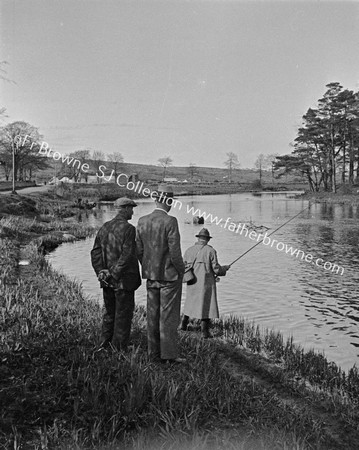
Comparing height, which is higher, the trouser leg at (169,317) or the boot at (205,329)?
the trouser leg at (169,317)

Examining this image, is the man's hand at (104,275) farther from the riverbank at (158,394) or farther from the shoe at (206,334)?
the shoe at (206,334)

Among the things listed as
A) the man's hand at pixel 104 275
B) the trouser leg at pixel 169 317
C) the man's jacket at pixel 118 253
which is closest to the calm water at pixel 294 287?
the trouser leg at pixel 169 317

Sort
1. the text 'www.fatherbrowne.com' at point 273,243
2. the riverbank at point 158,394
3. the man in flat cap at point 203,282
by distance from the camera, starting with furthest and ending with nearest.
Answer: the text 'www.fatherbrowne.com' at point 273,243, the man in flat cap at point 203,282, the riverbank at point 158,394

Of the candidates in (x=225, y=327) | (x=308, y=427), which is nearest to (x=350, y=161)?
(x=225, y=327)

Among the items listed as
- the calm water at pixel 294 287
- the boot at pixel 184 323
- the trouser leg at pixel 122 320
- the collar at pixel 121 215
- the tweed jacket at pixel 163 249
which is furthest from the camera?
the calm water at pixel 294 287

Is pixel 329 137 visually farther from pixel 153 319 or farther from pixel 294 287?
pixel 153 319

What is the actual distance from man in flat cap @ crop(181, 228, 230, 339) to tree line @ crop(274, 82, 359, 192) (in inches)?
1924

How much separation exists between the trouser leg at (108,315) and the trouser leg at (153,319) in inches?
24.2

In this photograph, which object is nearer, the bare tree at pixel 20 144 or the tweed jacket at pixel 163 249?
the tweed jacket at pixel 163 249

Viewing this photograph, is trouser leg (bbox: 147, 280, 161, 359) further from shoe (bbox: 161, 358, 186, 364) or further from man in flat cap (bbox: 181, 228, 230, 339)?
man in flat cap (bbox: 181, 228, 230, 339)

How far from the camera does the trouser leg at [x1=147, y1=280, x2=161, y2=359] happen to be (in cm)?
609

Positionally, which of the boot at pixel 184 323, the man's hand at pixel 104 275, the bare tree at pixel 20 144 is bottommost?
the boot at pixel 184 323

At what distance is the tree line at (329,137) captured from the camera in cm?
5391

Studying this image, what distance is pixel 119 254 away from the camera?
6215 mm
